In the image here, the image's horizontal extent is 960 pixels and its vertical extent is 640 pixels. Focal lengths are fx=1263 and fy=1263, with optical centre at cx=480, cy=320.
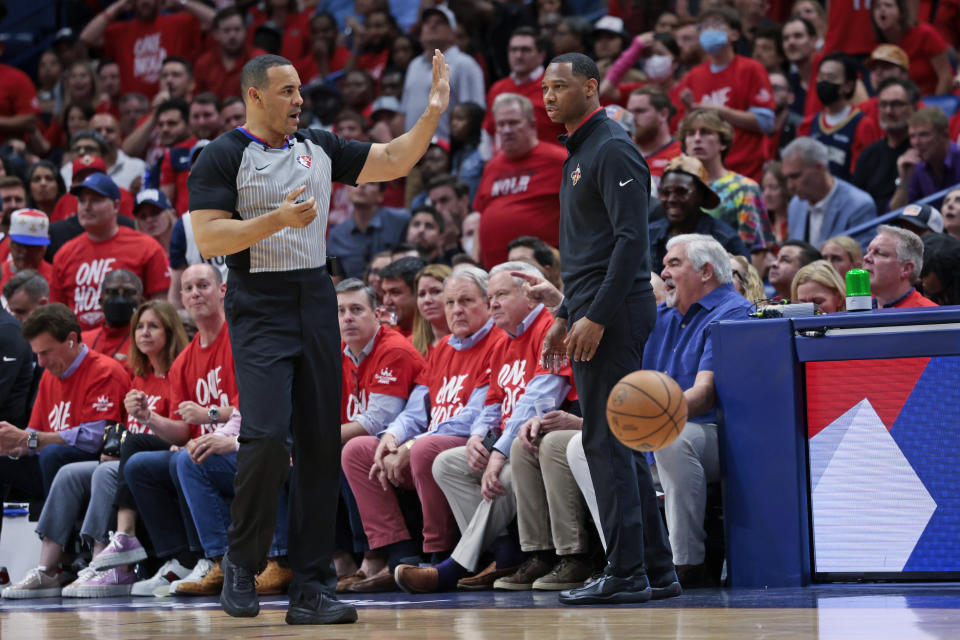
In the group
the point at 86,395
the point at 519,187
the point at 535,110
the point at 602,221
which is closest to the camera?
the point at 602,221

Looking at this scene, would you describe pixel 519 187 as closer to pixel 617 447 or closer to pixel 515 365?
pixel 515 365

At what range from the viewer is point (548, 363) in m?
5.33

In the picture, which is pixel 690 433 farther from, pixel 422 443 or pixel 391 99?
pixel 391 99

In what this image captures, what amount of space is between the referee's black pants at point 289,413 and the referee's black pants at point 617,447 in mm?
1013

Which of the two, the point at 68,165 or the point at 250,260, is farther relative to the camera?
the point at 68,165

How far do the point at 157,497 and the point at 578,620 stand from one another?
12.3 ft

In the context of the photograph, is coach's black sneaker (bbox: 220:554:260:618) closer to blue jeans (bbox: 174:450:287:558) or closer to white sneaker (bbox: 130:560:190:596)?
blue jeans (bbox: 174:450:287:558)

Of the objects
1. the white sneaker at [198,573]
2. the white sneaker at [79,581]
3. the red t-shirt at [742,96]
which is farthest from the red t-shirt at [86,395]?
the red t-shirt at [742,96]

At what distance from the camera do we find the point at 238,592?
4.68 m

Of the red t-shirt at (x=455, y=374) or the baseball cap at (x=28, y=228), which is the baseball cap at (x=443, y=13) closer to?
the baseball cap at (x=28, y=228)

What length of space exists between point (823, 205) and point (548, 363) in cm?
458

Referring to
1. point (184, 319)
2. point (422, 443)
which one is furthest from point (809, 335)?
point (184, 319)

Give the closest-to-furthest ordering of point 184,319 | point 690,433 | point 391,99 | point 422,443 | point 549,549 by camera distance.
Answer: point 690,433 < point 549,549 < point 422,443 < point 184,319 < point 391,99

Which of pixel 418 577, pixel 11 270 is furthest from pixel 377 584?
pixel 11 270
